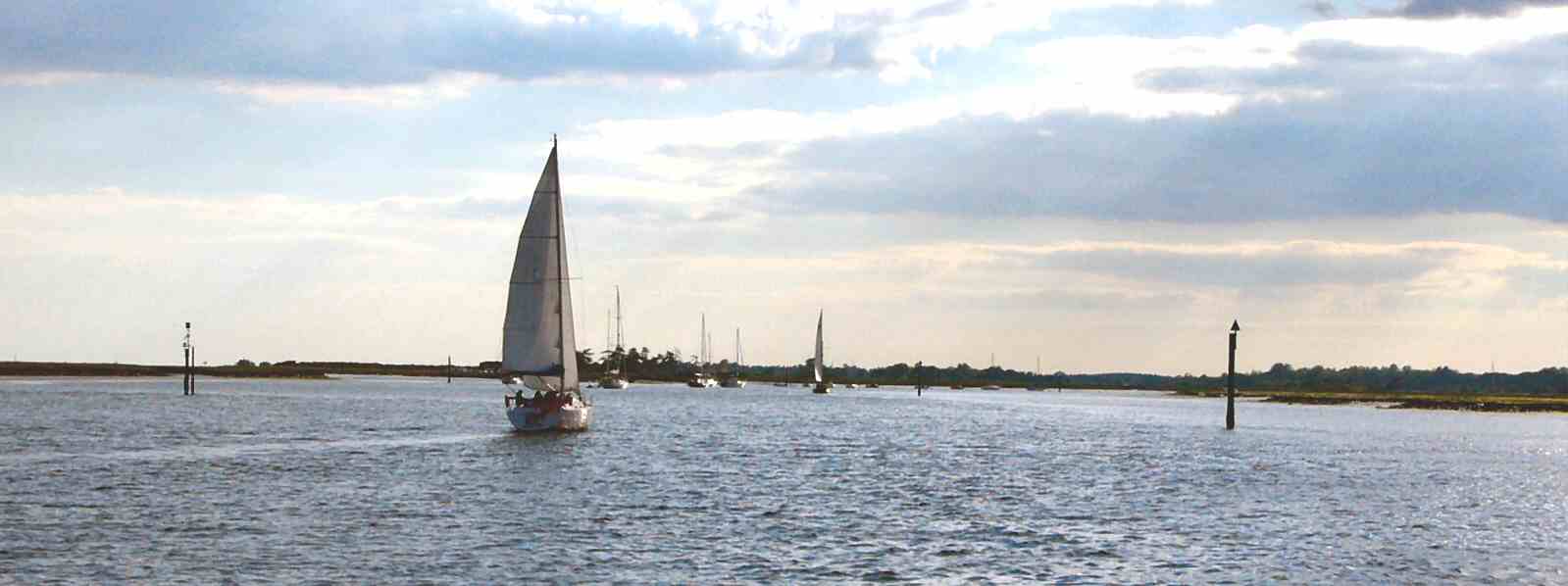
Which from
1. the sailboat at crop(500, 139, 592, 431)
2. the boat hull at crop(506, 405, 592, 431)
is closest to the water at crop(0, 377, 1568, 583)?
the boat hull at crop(506, 405, 592, 431)

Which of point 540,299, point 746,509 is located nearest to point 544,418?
point 540,299

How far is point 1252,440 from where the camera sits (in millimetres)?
102375

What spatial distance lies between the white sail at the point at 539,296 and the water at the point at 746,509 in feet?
14.4

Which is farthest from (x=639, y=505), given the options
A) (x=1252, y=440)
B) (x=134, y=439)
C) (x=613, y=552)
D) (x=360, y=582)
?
(x=1252, y=440)

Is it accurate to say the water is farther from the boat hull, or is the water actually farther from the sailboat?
the sailboat

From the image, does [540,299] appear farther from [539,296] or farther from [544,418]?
[544,418]

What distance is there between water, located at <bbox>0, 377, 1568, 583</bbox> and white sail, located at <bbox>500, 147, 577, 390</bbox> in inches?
173

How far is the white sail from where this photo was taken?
256ft

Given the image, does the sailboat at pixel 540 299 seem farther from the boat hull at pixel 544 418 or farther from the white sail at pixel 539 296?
the boat hull at pixel 544 418

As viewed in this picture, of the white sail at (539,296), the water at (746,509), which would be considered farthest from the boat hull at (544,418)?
the white sail at (539,296)

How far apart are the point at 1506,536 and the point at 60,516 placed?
39204mm

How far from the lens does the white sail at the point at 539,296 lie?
78.0m

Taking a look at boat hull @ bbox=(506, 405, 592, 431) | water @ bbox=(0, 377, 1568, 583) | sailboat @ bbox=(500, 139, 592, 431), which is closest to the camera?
water @ bbox=(0, 377, 1568, 583)

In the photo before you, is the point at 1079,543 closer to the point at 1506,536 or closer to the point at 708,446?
the point at 1506,536
